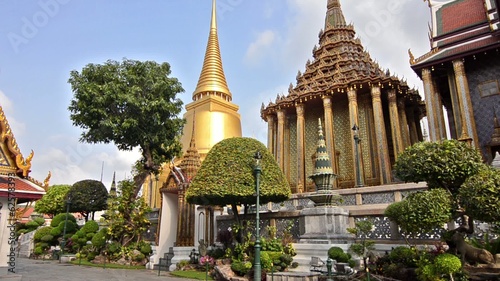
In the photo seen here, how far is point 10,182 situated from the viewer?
9.09 meters

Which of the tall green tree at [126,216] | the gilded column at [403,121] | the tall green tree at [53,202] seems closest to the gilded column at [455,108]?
the gilded column at [403,121]

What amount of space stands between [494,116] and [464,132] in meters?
1.81

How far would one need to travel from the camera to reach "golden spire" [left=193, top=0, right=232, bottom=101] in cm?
3791

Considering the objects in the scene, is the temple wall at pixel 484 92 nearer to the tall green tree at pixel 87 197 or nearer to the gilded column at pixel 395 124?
the gilded column at pixel 395 124

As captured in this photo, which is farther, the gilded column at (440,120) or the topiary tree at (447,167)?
the gilded column at (440,120)

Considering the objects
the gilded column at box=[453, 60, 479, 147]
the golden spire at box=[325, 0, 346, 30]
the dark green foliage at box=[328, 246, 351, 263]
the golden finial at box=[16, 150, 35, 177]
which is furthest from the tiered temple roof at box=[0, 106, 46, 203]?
the golden spire at box=[325, 0, 346, 30]

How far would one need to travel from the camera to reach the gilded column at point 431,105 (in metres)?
19.8

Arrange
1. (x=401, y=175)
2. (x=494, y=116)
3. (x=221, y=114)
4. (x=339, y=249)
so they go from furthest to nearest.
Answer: (x=221, y=114) → (x=494, y=116) → (x=339, y=249) → (x=401, y=175)

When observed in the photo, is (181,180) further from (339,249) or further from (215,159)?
(339,249)

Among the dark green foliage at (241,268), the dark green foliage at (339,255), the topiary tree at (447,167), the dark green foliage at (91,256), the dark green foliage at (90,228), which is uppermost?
the topiary tree at (447,167)

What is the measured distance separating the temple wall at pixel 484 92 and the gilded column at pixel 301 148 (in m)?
12.2

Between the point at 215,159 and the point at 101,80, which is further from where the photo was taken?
the point at 101,80

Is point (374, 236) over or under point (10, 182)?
under

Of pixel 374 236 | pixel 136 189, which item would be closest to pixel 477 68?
pixel 374 236
